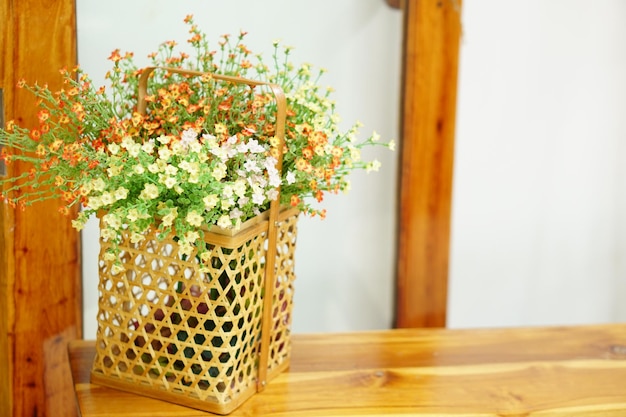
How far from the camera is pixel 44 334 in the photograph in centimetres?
180

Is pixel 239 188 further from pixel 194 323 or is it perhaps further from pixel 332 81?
pixel 332 81

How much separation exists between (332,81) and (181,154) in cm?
71

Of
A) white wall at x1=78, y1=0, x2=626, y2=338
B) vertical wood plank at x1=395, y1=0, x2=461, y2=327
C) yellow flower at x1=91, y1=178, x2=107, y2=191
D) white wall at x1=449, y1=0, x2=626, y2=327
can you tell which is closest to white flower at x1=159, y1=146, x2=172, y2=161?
yellow flower at x1=91, y1=178, x2=107, y2=191

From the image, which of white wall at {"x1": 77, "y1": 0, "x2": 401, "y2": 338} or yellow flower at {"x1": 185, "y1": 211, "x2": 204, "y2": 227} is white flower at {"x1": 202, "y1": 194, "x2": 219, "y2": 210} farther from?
white wall at {"x1": 77, "y1": 0, "x2": 401, "y2": 338}

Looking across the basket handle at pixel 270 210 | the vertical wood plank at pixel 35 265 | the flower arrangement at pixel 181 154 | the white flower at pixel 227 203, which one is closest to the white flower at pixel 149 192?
the flower arrangement at pixel 181 154

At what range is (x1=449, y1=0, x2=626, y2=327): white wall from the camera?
2.12 metres

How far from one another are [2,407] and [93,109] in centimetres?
71

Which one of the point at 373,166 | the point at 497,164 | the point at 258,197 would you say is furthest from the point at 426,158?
the point at 258,197

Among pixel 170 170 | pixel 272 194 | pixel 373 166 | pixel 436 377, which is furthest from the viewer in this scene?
pixel 436 377

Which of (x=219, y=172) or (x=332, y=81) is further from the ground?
(x=332, y=81)

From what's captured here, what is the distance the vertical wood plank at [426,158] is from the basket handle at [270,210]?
0.55 metres

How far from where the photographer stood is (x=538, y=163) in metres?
2.20

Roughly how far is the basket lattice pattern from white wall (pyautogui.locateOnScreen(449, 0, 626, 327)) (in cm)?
73

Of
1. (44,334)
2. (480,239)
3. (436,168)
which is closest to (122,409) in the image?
(44,334)
